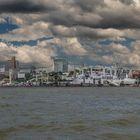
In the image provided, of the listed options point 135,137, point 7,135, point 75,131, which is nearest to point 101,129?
point 75,131

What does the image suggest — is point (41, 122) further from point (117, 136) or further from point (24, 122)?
point (117, 136)

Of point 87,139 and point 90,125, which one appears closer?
point 87,139

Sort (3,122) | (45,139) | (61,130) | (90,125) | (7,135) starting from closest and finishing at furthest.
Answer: (45,139), (7,135), (61,130), (90,125), (3,122)

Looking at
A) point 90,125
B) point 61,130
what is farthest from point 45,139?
point 90,125

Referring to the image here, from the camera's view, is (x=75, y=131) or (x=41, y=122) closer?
(x=75, y=131)

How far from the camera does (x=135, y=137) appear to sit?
36.8 metres

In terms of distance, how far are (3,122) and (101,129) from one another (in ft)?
32.0

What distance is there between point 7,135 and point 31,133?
5.92ft

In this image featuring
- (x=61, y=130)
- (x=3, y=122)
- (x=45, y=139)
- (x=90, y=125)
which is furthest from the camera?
(x=3, y=122)

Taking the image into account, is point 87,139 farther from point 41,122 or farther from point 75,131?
point 41,122

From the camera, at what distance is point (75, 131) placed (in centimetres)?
4041

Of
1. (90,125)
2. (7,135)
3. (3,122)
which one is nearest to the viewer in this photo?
(7,135)

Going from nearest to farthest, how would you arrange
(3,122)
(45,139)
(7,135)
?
(45,139)
(7,135)
(3,122)

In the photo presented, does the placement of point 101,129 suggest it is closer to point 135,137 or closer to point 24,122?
point 135,137
